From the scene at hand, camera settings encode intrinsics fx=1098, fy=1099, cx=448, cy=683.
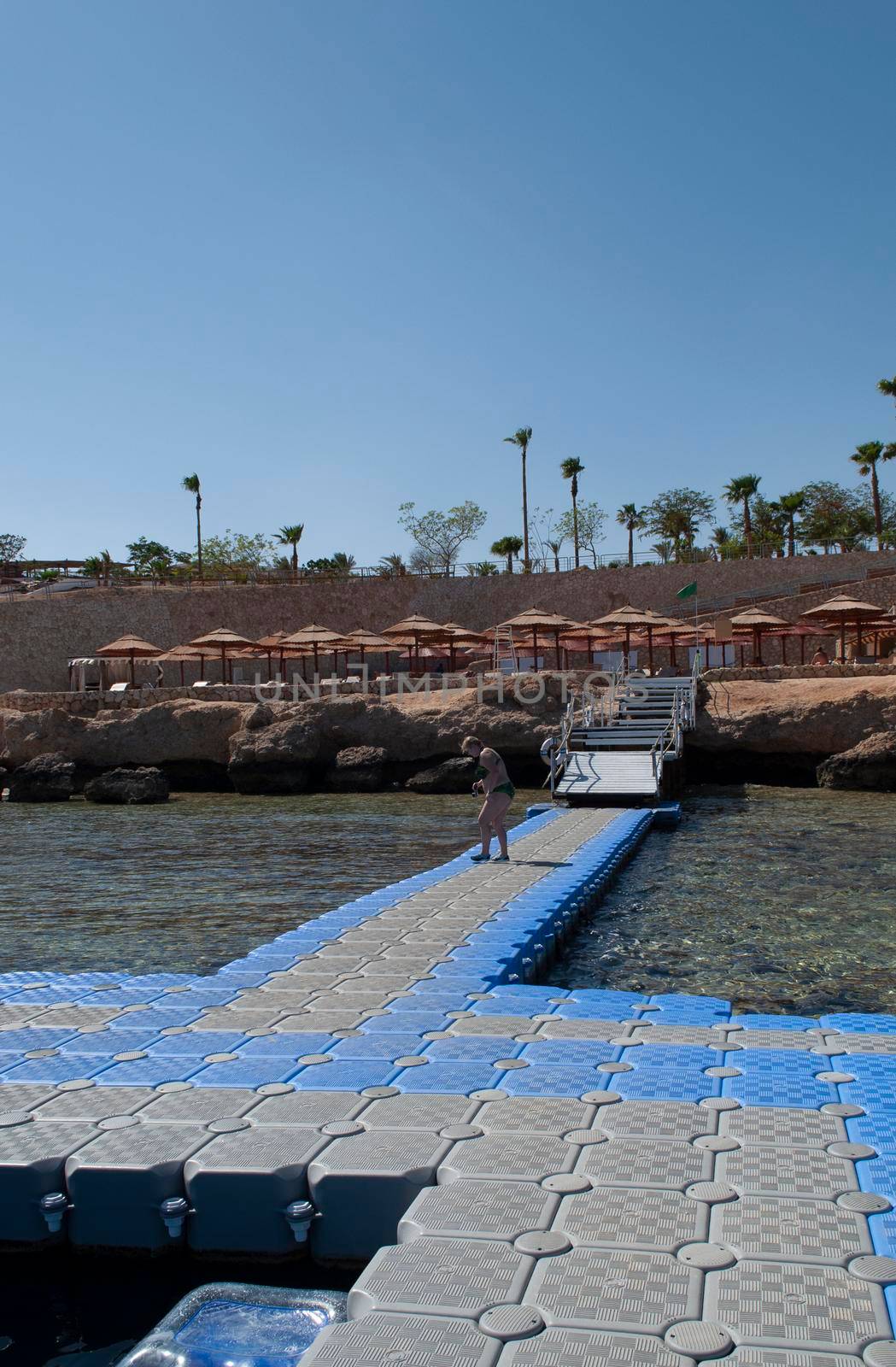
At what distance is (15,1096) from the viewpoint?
17.2 feet

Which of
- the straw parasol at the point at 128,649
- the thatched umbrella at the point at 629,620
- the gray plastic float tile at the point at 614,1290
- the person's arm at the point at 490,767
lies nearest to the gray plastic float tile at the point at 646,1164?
the gray plastic float tile at the point at 614,1290

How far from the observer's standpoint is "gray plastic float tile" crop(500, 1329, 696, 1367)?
2.95m

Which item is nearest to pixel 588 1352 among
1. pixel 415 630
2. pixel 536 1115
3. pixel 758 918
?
pixel 536 1115

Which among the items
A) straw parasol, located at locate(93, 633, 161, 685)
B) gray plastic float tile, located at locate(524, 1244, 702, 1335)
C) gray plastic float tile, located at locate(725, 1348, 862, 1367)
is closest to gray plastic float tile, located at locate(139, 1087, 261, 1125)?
gray plastic float tile, located at locate(524, 1244, 702, 1335)

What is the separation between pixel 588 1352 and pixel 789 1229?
994 millimetres

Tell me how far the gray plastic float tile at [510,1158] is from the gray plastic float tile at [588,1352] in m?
1.00

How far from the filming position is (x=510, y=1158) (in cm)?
429

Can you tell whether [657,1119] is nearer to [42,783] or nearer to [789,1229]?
[789,1229]

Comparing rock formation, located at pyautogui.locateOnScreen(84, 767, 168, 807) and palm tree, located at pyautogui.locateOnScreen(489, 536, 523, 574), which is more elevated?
palm tree, located at pyautogui.locateOnScreen(489, 536, 523, 574)

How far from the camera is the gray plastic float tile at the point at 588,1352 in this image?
295 cm

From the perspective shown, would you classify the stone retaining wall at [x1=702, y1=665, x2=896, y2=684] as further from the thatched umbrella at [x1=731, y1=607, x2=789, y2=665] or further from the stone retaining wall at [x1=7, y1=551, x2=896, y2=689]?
Answer: the stone retaining wall at [x1=7, y1=551, x2=896, y2=689]

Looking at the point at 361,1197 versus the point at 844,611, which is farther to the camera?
the point at 844,611

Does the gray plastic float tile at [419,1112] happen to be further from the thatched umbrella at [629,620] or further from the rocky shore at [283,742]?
the thatched umbrella at [629,620]

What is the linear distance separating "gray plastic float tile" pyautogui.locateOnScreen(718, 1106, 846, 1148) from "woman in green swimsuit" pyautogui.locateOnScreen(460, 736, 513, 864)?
7.06m
